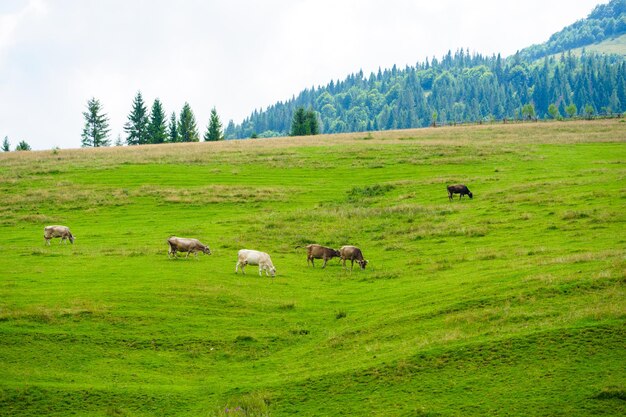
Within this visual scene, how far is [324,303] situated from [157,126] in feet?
364

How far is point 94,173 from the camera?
222 feet

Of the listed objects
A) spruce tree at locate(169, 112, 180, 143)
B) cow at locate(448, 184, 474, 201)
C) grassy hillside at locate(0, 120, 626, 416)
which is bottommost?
grassy hillside at locate(0, 120, 626, 416)

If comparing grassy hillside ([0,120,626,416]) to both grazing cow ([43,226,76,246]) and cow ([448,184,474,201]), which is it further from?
grazing cow ([43,226,76,246])

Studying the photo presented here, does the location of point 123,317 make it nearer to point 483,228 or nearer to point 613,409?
point 613,409

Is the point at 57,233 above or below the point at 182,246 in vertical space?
above

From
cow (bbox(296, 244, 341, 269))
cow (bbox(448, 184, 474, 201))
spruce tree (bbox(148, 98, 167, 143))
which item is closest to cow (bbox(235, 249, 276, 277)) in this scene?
cow (bbox(296, 244, 341, 269))

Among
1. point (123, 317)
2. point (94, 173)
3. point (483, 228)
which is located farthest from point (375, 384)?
point (94, 173)

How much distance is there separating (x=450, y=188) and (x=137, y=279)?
3058 centimetres

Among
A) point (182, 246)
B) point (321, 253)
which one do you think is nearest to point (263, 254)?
point (321, 253)

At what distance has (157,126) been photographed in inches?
5143

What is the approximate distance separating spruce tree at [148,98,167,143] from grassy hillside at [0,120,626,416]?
242ft

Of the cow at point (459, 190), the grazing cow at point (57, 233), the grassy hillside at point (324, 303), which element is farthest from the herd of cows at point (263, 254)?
the cow at point (459, 190)

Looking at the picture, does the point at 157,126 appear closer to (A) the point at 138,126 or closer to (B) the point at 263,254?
(A) the point at 138,126

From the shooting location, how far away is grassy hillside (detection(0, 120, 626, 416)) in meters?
16.6
